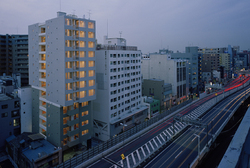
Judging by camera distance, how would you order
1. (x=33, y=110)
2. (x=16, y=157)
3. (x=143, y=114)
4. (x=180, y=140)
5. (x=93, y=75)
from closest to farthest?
(x=16, y=157) → (x=180, y=140) → (x=93, y=75) → (x=33, y=110) → (x=143, y=114)

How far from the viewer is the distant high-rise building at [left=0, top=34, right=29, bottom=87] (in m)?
83.8

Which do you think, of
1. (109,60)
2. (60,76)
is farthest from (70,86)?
(109,60)

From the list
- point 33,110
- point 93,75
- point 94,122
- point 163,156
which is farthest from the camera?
point 94,122

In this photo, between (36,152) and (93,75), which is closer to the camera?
(36,152)

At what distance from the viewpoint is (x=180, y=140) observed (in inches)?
1543

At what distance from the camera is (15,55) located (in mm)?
84438

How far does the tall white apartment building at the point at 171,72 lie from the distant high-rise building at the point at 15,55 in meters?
56.6

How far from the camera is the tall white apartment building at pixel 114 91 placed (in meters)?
48.3

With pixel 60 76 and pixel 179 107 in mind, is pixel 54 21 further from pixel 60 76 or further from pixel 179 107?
pixel 179 107

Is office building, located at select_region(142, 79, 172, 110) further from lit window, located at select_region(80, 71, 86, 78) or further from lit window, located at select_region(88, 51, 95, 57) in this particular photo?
lit window, located at select_region(80, 71, 86, 78)

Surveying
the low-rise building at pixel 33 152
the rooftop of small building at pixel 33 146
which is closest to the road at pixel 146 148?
the low-rise building at pixel 33 152

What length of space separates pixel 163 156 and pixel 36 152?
23941 millimetres

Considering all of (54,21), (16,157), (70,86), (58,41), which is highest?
(54,21)

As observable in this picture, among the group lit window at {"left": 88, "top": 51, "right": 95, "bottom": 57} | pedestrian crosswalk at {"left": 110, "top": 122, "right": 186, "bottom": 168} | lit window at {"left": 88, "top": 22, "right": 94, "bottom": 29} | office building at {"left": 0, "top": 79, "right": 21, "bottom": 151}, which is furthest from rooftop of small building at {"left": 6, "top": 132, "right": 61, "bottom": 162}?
lit window at {"left": 88, "top": 22, "right": 94, "bottom": 29}
